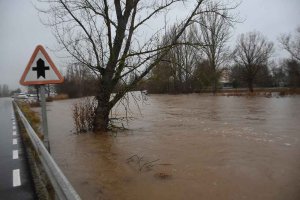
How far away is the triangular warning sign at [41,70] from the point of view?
735 centimetres

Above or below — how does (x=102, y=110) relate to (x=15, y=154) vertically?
above

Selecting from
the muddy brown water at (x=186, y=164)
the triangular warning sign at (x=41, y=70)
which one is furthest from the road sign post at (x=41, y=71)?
the muddy brown water at (x=186, y=164)

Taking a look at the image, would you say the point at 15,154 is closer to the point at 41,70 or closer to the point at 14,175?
the point at 14,175

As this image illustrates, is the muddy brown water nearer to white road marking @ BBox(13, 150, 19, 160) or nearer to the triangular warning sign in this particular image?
white road marking @ BBox(13, 150, 19, 160)

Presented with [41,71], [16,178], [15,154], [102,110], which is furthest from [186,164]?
[102,110]

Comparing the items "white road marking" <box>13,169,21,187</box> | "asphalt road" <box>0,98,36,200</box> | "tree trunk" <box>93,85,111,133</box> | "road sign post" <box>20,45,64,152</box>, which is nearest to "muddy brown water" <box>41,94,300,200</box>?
"tree trunk" <box>93,85,111,133</box>

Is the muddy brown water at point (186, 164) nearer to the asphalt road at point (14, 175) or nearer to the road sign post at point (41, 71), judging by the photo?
the asphalt road at point (14, 175)

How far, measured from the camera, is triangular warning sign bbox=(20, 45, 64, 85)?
7.35 meters

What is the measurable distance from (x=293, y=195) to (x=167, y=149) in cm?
471

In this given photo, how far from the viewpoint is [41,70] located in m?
7.41

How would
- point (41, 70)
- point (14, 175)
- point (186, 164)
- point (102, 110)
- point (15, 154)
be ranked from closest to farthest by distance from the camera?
point (14, 175), point (41, 70), point (186, 164), point (15, 154), point (102, 110)

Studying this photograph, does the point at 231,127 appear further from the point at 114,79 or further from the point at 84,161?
the point at 84,161

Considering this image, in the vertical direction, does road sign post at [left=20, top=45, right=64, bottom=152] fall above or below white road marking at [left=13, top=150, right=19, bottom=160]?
above

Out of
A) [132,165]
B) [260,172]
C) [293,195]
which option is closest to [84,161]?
[132,165]
